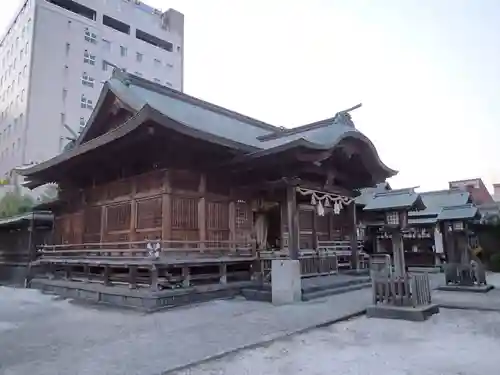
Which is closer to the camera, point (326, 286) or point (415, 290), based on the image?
point (415, 290)

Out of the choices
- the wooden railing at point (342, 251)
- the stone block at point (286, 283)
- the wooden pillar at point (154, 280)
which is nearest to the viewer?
the wooden pillar at point (154, 280)

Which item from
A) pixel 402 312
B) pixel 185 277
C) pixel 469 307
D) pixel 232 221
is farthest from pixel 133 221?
pixel 469 307

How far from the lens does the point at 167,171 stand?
10641mm

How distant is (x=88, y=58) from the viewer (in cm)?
3938

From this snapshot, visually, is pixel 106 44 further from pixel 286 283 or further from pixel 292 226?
pixel 286 283

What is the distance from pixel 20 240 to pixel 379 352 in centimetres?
1959

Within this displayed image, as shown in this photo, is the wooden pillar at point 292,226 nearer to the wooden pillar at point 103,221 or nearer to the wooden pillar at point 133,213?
the wooden pillar at point 133,213

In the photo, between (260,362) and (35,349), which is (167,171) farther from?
(260,362)

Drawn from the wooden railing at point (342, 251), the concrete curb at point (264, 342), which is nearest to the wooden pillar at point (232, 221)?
the wooden railing at point (342, 251)

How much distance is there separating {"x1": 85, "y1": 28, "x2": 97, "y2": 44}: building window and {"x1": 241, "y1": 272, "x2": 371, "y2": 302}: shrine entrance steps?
3694 cm

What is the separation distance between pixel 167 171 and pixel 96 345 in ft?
18.0

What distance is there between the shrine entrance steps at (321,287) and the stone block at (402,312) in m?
2.48

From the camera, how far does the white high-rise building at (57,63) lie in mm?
34875

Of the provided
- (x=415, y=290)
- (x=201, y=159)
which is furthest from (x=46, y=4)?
(x=415, y=290)
